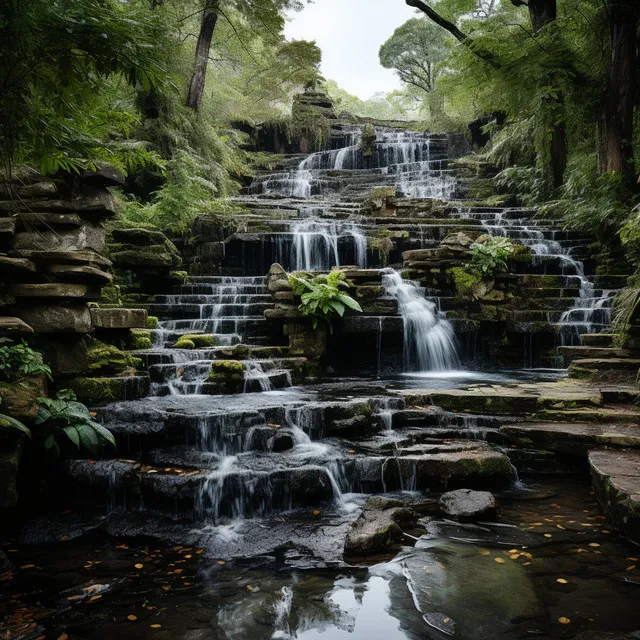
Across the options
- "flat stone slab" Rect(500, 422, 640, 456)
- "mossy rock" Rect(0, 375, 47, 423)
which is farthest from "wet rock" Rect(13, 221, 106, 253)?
"flat stone slab" Rect(500, 422, 640, 456)

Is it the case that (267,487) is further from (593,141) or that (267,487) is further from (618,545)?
(593,141)

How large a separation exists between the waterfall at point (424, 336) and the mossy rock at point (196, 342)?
363 centimetres

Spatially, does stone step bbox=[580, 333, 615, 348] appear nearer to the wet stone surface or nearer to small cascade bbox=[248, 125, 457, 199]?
the wet stone surface

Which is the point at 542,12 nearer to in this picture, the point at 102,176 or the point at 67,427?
the point at 102,176

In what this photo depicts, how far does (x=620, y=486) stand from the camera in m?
3.65

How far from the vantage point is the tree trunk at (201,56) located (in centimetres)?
1708

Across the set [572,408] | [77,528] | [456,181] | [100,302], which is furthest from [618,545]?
[456,181]

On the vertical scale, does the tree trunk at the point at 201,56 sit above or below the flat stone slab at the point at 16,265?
above

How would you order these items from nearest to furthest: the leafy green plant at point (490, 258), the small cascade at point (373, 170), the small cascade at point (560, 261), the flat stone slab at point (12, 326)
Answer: the flat stone slab at point (12, 326), the small cascade at point (560, 261), the leafy green plant at point (490, 258), the small cascade at point (373, 170)

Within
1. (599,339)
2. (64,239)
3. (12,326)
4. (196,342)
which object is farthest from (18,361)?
(599,339)

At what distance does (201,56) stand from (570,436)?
17.6 m

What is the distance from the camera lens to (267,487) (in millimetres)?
4531

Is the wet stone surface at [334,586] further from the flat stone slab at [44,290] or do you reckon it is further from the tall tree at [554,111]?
the tall tree at [554,111]

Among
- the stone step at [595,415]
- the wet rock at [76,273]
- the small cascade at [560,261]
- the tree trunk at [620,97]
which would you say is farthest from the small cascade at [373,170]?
the stone step at [595,415]
